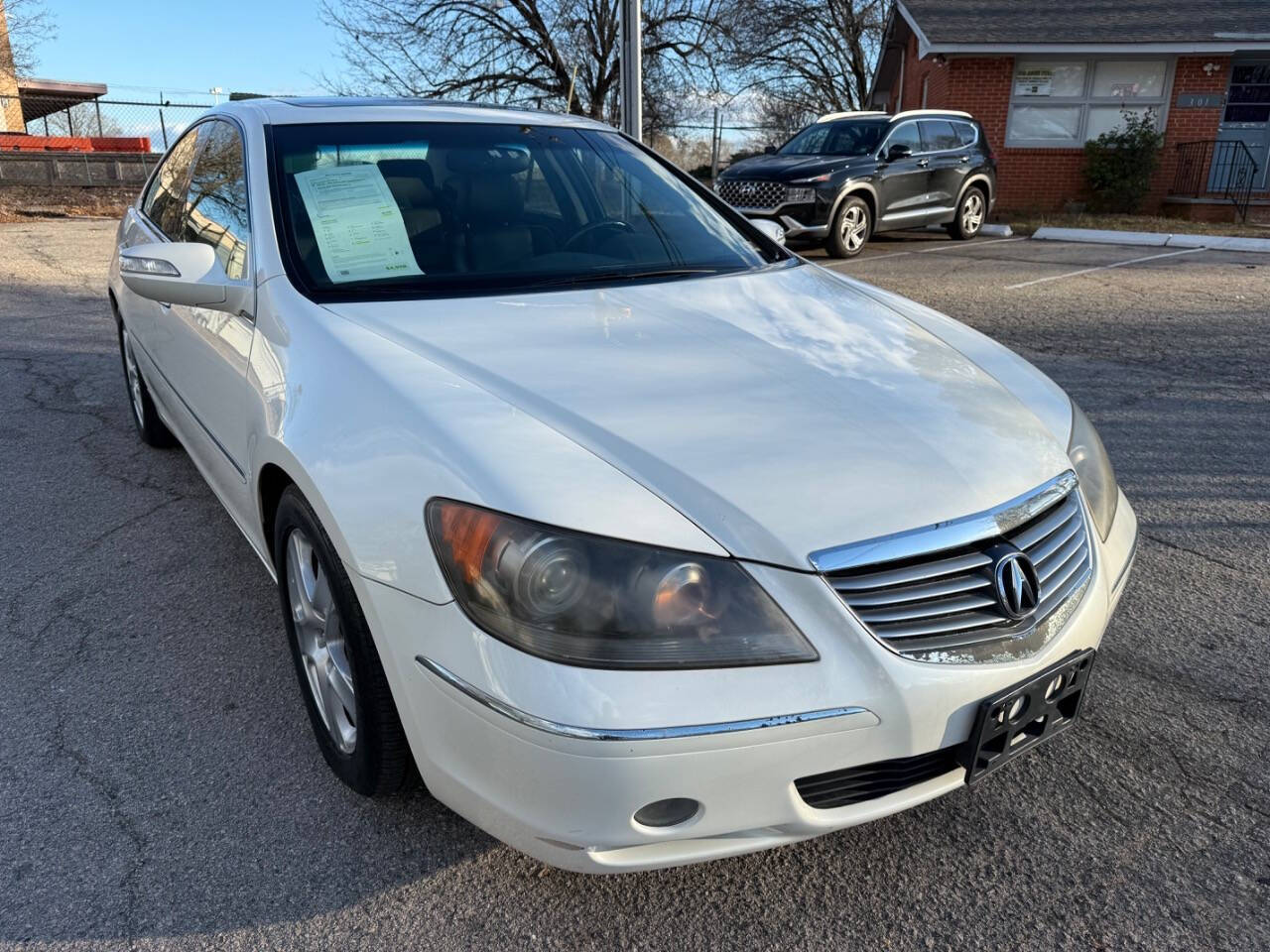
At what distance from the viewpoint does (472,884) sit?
2.04m

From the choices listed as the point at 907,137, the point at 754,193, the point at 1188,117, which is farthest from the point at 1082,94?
the point at 754,193

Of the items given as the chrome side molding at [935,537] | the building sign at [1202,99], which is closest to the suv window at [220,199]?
the chrome side molding at [935,537]

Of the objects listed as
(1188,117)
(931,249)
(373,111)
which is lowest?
(931,249)

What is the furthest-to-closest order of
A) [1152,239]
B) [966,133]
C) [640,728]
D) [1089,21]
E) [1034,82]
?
[1034,82] → [1089,21] → [966,133] → [1152,239] → [640,728]

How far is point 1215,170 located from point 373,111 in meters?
18.9

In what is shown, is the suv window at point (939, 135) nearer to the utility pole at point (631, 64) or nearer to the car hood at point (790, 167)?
the car hood at point (790, 167)

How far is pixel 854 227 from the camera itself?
39.2 feet

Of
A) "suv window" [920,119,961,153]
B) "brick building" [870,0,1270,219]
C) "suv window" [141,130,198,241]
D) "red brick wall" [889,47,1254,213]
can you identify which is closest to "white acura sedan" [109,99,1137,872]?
"suv window" [141,130,198,241]

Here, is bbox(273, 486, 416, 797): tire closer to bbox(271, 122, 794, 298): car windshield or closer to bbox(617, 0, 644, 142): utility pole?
bbox(271, 122, 794, 298): car windshield

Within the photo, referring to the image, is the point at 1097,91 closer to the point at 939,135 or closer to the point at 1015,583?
the point at 939,135

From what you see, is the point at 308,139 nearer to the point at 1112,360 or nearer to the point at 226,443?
the point at 226,443

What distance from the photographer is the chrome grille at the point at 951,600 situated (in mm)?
1728

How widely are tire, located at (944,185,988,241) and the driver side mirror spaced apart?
1252cm

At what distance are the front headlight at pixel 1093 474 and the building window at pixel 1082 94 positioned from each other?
56.4 feet
